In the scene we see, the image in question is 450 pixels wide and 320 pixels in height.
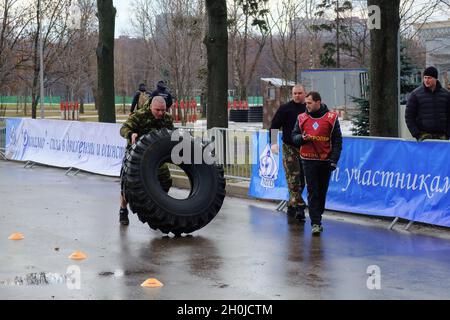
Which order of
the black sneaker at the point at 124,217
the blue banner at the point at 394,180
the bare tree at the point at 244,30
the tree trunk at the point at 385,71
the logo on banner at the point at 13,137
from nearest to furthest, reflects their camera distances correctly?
the blue banner at the point at 394,180 < the black sneaker at the point at 124,217 < the tree trunk at the point at 385,71 < the logo on banner at the point at 13,137 < the bare tree at the point at 244,30

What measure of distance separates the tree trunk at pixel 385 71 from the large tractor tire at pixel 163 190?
385 centimetres

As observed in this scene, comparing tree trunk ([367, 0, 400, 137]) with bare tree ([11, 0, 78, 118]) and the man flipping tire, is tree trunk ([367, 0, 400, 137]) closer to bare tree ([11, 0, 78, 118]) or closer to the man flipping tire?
the man flipping tire

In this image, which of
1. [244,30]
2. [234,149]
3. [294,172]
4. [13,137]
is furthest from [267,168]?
[244,30]

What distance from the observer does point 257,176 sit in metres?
14.5

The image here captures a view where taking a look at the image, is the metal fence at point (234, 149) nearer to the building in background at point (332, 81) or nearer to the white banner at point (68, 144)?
the white banner at point (68, 144)

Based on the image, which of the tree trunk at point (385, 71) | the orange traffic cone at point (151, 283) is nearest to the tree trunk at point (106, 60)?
the tree trunk at point (385, 71)

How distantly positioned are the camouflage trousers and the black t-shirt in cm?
16

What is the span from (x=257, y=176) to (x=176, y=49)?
94.0 feet

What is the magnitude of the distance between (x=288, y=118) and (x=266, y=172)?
2217mm

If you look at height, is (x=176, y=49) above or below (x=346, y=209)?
above

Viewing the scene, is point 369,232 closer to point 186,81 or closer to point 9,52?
point 9,52

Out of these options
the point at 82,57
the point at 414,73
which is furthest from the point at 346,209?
the point at 82,57

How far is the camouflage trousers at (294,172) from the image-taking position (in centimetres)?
1235

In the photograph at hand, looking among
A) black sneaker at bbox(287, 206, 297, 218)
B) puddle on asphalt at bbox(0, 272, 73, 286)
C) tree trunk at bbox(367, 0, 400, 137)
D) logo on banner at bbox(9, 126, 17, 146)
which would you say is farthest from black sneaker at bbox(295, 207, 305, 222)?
logo on banner at bbox(9, 126, 17, 146)
